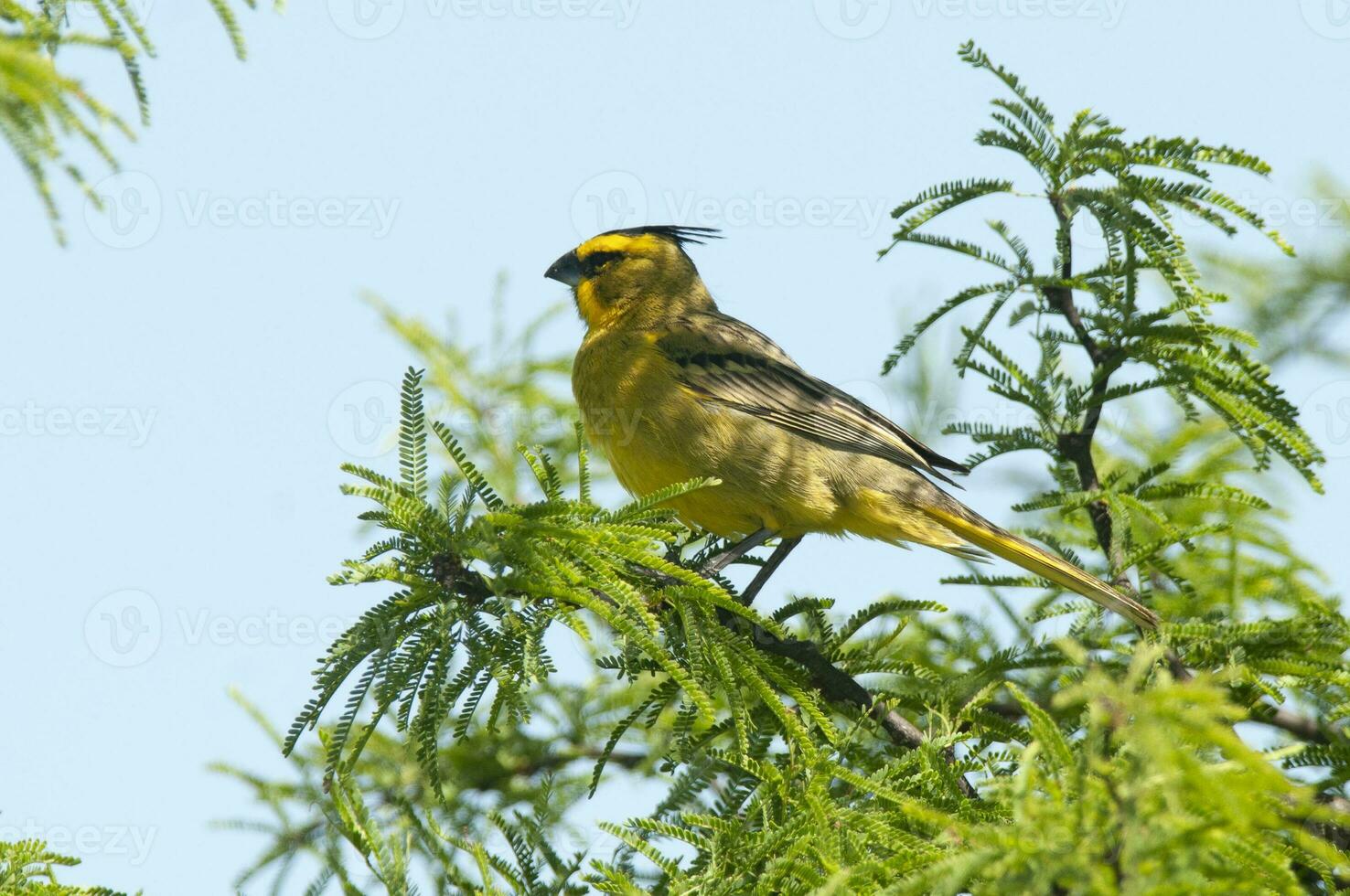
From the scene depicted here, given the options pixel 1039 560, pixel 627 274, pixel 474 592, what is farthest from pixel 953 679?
pixel 627 274

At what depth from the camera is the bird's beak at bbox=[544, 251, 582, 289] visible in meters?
7.43

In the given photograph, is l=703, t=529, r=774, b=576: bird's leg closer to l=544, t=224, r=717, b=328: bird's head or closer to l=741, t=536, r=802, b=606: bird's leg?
l=741, t=536, r=802, b=606: bird's leg

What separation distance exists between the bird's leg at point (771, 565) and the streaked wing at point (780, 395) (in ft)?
1.85

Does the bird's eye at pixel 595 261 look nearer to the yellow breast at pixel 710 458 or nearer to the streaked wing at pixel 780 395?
the streaked wing at pixel 780 395

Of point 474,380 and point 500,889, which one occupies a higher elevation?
point 474,380

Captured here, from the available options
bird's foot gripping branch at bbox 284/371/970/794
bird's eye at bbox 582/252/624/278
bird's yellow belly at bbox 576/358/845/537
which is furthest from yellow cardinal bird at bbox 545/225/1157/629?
bird's foot gripping branch at bbox 284/371/970/794

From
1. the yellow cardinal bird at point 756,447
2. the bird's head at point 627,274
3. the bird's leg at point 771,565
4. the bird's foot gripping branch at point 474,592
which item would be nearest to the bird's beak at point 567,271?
the bird's head at point 627,274

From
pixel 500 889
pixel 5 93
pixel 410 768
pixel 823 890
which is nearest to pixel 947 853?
pixel 823 890

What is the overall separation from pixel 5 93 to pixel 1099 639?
3.94 m

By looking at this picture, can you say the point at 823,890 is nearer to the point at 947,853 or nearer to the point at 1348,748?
the point at 947,853

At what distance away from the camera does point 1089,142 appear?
14.6 ft

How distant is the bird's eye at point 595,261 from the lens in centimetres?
740

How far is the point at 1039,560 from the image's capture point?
5137 millimetres

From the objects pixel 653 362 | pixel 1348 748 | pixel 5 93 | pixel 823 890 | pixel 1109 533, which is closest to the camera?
pixel 5 93
